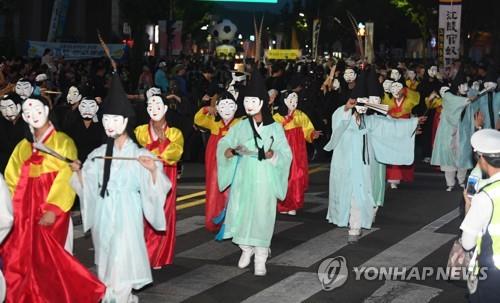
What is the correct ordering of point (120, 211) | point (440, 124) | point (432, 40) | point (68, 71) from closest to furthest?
point (120, 211), point (440, 124), point (68, 71), point (432, 40)

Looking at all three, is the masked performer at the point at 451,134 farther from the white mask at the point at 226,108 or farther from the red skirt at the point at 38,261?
the red skirt at the point at 38,261

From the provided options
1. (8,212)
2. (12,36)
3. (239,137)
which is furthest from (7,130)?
(12,36)

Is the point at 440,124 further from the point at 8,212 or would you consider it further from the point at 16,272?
the point at 8,212

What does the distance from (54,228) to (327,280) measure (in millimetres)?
2733

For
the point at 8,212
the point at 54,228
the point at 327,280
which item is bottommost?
the point at 327,280

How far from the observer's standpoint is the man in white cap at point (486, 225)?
6.19 m

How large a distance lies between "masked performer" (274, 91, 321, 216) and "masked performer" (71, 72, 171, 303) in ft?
19.3

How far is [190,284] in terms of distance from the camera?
10.1 metres

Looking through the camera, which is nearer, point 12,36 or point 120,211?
point 120,211

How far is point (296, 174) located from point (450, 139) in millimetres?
3703

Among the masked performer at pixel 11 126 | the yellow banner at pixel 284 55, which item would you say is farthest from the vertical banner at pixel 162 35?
the masked performer at pixel 11 126

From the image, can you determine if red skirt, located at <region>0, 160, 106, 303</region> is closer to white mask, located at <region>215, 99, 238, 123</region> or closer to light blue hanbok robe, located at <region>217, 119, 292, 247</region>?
light blue hanbok robe, located at <region>217, 119, 292, 247</region>

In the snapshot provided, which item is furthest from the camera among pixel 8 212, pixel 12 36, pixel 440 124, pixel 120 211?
pixel 12 36

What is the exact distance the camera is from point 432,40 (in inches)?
2534
